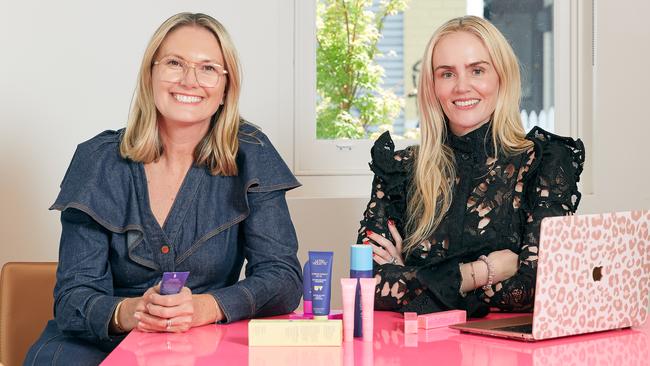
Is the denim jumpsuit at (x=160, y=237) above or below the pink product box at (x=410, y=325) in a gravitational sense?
above

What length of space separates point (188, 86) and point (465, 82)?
777 mm

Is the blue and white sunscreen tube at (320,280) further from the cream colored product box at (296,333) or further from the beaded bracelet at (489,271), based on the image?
the beaded bracelet at (489,271)

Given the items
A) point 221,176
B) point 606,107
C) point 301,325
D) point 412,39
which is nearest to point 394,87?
point 412,39

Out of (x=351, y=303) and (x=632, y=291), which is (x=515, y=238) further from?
(x=351, y=303)

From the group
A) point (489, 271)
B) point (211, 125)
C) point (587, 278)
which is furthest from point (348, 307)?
point (211, 125)

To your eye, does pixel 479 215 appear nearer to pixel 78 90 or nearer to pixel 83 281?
pixel 83 281

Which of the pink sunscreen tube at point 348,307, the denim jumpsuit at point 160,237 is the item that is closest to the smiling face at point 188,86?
the denim jumpsuit at point 160,237

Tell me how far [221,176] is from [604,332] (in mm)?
1092

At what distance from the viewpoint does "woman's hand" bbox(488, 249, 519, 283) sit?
7.59ft

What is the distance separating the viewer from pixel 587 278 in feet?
5.93

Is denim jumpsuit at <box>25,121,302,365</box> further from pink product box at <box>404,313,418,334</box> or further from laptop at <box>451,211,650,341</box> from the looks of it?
laptop at <box>451,211,650,341</box>

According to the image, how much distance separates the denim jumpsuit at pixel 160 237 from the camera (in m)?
2.30

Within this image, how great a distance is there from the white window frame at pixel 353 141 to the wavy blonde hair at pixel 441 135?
0.99 meters

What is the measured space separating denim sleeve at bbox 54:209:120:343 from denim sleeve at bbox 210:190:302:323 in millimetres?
355
